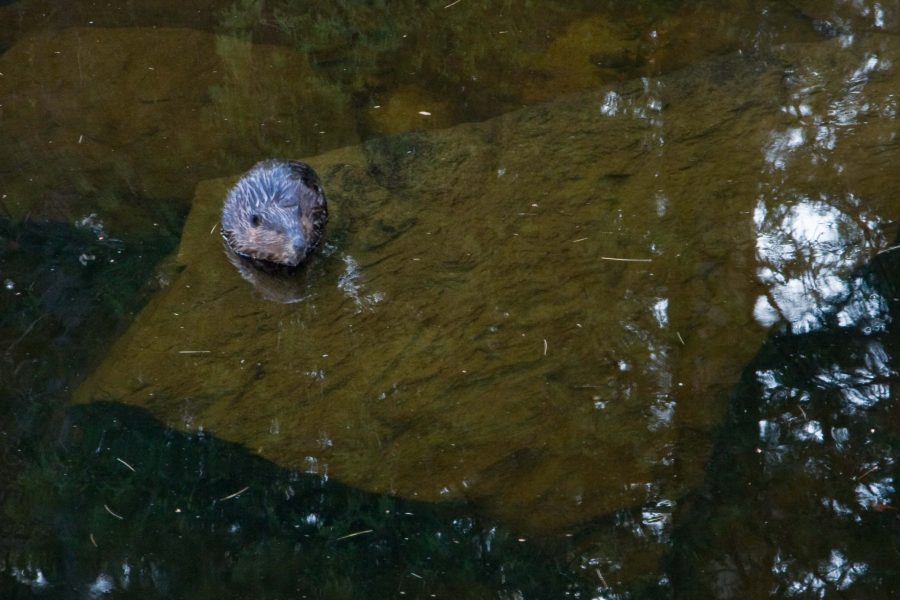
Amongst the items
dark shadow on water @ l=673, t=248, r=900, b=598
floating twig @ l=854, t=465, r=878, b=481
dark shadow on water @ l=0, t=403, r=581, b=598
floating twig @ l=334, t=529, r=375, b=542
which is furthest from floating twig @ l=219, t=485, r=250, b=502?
floating twig @ l=854, t=465, r=878, b=481

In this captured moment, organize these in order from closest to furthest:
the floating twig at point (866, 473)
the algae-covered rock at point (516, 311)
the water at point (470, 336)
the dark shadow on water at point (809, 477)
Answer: the dark shadow on water at point (809, 477), the water at point (470, 336), the floating twig at point (866, 473), the algae-covered rock at point (516, 311)

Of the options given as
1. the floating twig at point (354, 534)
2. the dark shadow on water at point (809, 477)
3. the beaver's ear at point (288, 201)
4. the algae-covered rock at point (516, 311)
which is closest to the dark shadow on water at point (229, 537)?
the floating twig at point (354, 534)

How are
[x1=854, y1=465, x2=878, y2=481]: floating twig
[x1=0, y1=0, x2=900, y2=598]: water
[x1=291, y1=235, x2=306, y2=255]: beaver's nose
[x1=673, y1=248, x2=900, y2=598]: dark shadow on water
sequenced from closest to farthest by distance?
[x1=673, y1=248, x2=900, y2=598]: dark shadow on water
[x1=0, y1=0, x2=900, y2=598]: water
[x1=854, y1=465, x2=878, y2=481]: floating twig
[x1=291, y1=235, x2=306, y2=255]: beaver's nose

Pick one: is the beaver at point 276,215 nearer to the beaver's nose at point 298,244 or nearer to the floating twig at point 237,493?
the beaver's nose at point 298,244

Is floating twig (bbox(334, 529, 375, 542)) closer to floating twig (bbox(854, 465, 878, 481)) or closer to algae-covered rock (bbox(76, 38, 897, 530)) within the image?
algae-covered rock (bbox(76, 38, 897, 530))

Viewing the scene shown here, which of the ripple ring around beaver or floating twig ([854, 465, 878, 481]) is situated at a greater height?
floating twig ([854, 465, 878, 481])

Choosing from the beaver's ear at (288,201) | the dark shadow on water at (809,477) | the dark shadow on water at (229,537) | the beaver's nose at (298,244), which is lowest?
the dark shadow on water at (229,537)

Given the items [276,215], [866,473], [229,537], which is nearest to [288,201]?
[276,215]
